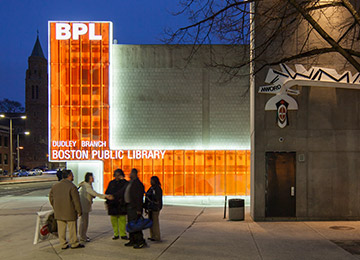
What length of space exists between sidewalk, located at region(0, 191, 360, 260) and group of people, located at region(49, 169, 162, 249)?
334 mm

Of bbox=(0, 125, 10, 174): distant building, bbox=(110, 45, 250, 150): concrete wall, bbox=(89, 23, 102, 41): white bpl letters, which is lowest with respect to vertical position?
bbox=(0, 125, 10, 174): distant building

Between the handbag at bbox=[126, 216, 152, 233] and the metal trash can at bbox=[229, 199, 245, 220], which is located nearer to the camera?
the handbag at bbox=[126, 216, 152, 233]

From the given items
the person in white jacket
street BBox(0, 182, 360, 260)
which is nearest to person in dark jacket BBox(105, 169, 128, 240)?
the person in white jacket

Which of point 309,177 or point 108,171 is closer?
point 309,177

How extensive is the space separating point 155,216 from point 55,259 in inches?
115

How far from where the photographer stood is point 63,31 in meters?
22.9

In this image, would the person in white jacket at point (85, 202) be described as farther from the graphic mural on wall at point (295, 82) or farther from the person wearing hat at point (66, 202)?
the graphic mural on wall at point (295, 82)

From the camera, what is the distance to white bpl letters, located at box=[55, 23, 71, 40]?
2286 cm

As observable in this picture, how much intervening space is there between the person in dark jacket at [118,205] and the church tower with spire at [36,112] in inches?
4287

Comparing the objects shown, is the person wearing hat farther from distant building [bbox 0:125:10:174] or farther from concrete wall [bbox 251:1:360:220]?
distant building [bbox 0:125:10:174]

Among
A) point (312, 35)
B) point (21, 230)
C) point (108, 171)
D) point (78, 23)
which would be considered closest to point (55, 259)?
point (21, 230)

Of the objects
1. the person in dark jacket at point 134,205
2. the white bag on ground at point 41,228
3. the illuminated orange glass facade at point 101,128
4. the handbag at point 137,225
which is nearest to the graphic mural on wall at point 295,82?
the person in dark jacket at point 134,205

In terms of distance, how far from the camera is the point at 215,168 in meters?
22.9

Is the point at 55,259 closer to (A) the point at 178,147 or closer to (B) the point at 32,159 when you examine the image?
(A) the point at 178,147
